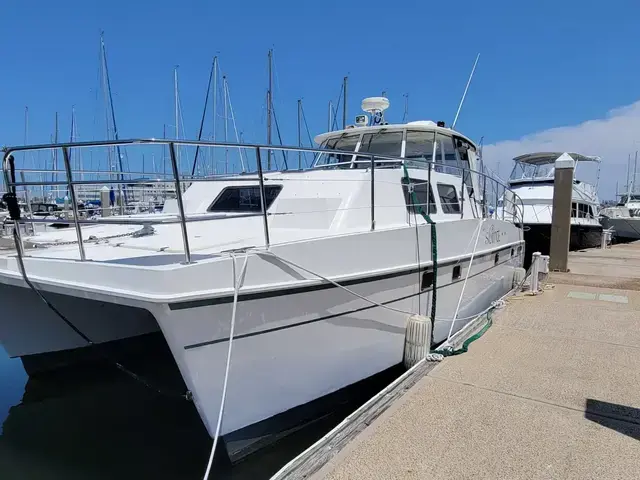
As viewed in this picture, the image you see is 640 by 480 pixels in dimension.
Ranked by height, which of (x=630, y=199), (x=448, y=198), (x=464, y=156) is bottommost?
(x=630, y=199)

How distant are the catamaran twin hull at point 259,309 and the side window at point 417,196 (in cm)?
37

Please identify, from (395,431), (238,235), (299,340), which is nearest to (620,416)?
(395,431)

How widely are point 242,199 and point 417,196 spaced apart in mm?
2135

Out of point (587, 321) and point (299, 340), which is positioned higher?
point (299, 340)

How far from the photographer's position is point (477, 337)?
214 inches

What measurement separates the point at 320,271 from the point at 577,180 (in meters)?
22.5

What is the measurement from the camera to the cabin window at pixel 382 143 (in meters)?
6.86

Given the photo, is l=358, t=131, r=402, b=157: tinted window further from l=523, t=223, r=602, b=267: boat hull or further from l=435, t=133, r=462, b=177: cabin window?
l=523, t=223, r=602, b=267: boat hull

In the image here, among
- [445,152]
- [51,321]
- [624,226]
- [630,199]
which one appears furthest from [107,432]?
[630,199]

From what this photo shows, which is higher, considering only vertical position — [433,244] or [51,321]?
[433,244]

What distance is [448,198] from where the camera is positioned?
6.52m

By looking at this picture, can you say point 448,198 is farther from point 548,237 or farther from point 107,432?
point 548,237

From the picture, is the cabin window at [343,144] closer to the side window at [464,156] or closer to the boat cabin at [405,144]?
the boat cabin at [405,144]

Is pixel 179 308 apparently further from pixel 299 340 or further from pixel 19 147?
pixel 19 147
